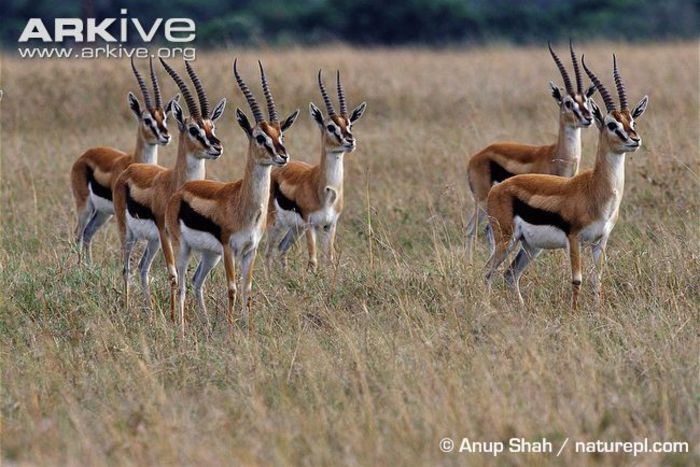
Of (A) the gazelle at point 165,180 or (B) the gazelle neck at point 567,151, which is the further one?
(B) the gazelle neck at point 567,151

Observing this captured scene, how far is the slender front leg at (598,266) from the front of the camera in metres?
6.84

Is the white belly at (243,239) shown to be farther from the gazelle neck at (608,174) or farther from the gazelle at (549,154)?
the gazelle at (549,154)

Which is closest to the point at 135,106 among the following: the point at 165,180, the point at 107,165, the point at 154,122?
the point at 154,122

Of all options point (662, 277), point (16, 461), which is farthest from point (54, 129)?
point (16, 461)

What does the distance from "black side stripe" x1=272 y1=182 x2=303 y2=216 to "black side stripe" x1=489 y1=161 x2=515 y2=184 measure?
1.51 meters

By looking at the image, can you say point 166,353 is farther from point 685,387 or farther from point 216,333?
point 685,387

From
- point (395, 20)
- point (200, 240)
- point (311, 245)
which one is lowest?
point (311, 245)

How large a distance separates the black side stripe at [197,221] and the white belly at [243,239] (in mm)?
99

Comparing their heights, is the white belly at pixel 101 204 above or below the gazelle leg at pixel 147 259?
above

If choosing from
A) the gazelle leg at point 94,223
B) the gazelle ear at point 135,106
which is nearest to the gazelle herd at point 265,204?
the gazelle leg at point 94,223

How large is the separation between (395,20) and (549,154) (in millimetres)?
20129

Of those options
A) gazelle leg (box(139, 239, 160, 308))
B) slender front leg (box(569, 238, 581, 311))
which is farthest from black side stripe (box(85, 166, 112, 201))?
slender front leg (box(569, 238, 581, 311))

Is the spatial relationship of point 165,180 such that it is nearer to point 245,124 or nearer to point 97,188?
point 245,124

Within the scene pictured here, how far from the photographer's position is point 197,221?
703 centimetres
